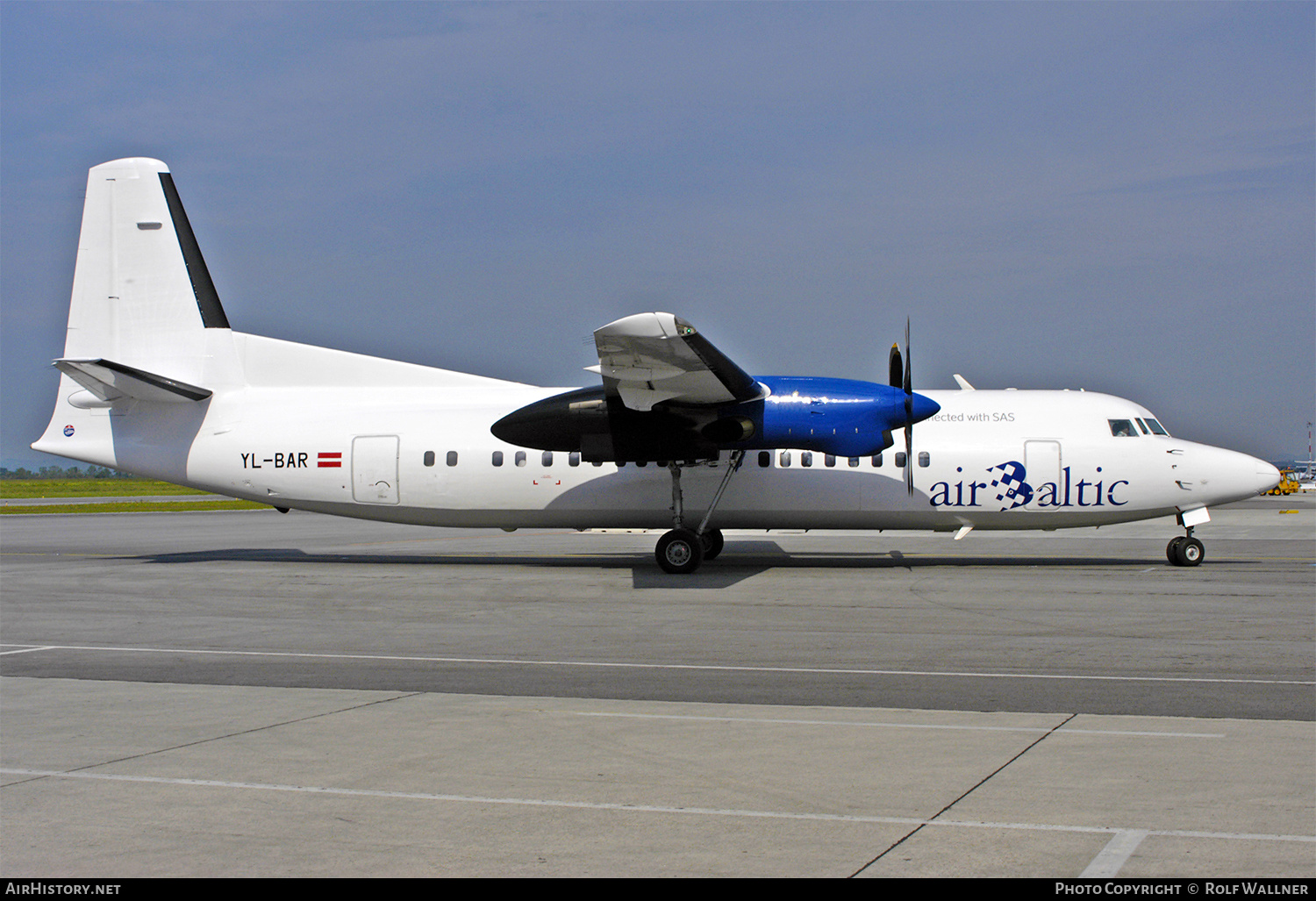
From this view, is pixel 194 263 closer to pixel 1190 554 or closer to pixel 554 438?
pixel 554 438

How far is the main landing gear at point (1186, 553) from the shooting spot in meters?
20.4

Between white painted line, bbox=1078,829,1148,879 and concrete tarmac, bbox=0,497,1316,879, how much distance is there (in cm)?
2

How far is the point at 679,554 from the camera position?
771 inches

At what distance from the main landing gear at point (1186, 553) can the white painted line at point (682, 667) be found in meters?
11.8

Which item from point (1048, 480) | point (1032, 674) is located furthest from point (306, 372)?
point (1032, 674)

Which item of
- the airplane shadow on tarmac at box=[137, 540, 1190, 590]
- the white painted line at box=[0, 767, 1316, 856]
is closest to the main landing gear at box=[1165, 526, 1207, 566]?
the airplane shadow on tarmac at box=[137, 540, 1190, 590]

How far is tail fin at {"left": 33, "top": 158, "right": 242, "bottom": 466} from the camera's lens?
2189 centimetres

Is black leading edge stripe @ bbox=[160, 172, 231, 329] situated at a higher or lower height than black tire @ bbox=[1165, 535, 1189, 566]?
higher

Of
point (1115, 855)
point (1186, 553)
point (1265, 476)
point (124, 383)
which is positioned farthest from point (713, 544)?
point (1115, 855)

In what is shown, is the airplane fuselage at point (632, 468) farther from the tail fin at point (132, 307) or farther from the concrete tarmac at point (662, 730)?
the concrete tarmac at point (662, 730)

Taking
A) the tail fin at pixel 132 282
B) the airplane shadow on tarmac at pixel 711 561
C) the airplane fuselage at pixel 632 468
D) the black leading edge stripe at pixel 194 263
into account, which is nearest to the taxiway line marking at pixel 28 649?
the airplane shadow on tarmac at pixel 711 561

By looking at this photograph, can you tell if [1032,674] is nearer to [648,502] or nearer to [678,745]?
[678,745]

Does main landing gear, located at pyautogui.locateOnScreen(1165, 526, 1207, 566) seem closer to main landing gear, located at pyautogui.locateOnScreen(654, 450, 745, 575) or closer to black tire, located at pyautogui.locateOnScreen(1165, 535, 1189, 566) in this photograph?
black tire, located at pyautogui.locateOnScreen(1165, 535, 1189, 566)

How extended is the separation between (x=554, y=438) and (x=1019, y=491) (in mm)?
9049
